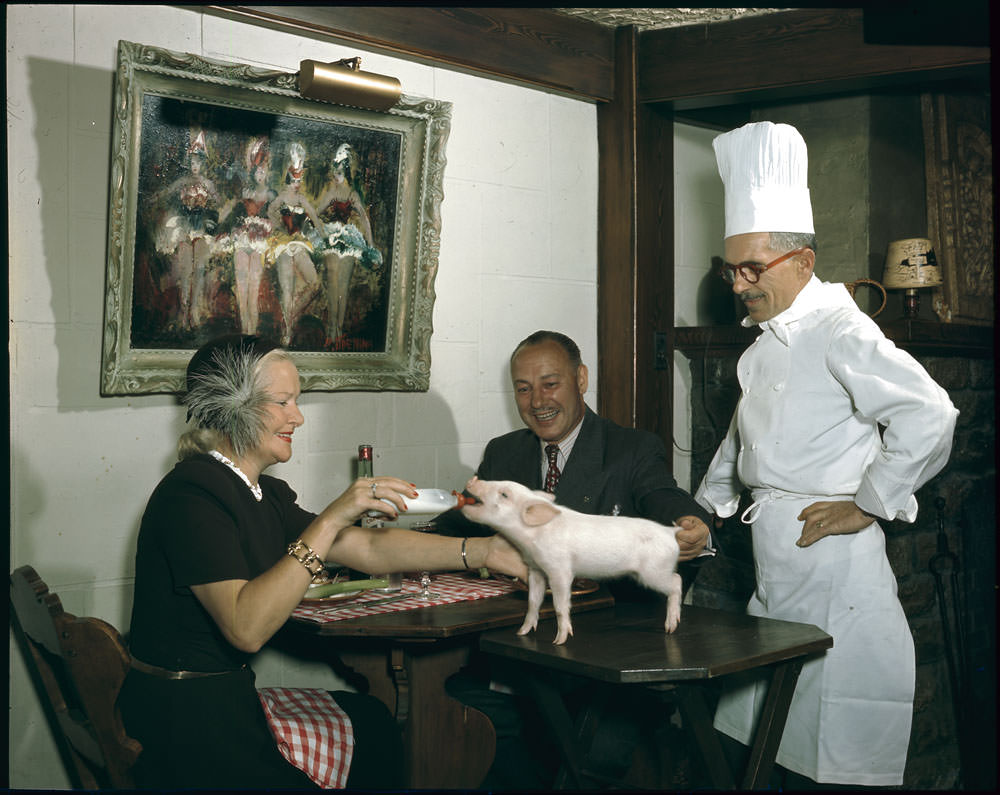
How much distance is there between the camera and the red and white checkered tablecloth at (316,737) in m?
2.27

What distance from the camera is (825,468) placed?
8.52 feet

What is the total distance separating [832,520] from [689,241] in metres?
2.14

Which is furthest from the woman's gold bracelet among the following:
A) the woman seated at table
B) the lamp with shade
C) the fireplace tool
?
the lamp with shade

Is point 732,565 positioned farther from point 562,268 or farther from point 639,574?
point 639,574

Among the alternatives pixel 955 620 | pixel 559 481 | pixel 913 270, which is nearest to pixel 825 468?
pixel 559 481

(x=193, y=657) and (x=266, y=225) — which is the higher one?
(x=266, y=225)

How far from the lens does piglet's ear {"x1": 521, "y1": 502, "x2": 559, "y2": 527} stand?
2104mm

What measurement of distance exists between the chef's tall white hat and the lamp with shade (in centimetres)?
140

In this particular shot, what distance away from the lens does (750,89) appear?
3.64 m

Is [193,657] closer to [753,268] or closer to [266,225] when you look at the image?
[266,225]

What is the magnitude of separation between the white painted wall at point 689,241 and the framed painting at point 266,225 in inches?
52.1

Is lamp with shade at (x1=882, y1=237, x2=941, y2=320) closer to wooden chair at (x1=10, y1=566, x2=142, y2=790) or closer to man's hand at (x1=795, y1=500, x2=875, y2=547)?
man's hand at (x1=795, y1=500, x2=875, y2=547)

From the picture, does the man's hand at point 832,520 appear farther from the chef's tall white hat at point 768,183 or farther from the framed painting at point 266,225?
the framed painting at point 266,225

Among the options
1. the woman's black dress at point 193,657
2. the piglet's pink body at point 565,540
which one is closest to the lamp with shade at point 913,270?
the piglet's pink body at point 565,540
